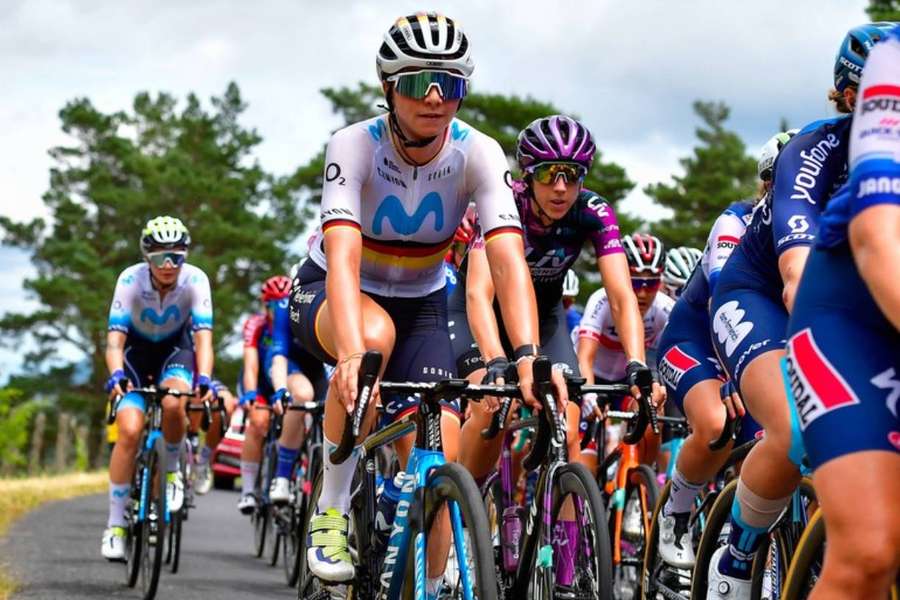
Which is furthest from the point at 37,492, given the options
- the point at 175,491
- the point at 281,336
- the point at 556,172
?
the point at 556,172

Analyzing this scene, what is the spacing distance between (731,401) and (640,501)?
2.49m

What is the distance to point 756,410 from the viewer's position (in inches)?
187

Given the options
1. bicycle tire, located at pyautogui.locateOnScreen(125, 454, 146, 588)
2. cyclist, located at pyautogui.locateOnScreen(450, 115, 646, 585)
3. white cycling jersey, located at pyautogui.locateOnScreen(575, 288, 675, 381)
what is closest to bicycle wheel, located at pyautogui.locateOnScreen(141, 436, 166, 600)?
bicycle tire, located at pyautogui.locateOnScreen(125, 454, 146, 588)

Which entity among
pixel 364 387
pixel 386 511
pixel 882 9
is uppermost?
pixel 882 9

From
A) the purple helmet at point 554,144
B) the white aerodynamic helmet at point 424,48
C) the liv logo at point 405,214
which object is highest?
the purple helmet at point 554,144

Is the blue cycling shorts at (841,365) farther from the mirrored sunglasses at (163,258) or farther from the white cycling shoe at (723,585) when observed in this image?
the mirrored sunglasses at (163,258)

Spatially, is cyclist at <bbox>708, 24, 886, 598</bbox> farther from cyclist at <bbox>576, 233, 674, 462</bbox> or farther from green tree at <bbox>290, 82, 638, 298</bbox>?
green tree at <bbox>290, 82, 638, 298</bbox>

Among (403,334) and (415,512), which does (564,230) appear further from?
(415,512)

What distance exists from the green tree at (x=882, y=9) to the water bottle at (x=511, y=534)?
2440 cm

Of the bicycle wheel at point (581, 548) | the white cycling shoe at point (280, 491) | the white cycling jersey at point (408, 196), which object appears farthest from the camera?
the white cycling shoe at point (280, 491)

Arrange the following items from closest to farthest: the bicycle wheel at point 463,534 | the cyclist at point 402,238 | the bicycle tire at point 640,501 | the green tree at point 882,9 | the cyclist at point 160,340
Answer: the bicycle wheel at point 463,534 < the cyclist at point 402,238 < the bicycle tire at point 640,501 < the cyclist at point 160,340 < the green tree at point 882,9

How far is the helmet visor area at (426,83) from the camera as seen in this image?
556cm

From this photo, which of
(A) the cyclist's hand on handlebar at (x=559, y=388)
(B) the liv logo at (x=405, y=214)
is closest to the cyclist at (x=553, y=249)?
(B) the liv logo at (x=405, y=214)

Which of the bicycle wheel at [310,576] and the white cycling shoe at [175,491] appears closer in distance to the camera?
the bicycle wheel at [310,576]
